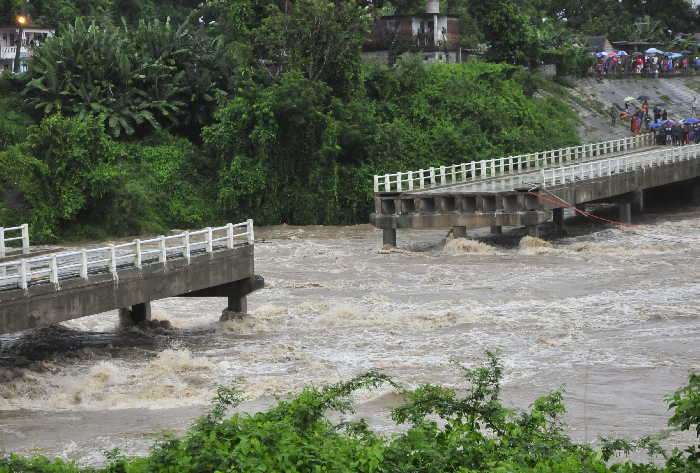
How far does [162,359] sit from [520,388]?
24.9 feet

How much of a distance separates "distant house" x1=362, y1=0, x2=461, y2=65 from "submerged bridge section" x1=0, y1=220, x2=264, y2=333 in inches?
1630

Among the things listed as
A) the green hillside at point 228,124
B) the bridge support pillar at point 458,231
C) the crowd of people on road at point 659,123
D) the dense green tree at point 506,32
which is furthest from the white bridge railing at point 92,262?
the dense green tree at point 506,32

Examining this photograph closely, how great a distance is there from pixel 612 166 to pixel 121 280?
29.1m

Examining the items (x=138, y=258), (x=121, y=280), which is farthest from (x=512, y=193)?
(x=121, y=280)

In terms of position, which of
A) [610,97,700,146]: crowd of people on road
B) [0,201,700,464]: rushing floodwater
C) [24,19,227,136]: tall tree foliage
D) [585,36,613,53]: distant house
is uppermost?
[585,36,613,53]: distant house

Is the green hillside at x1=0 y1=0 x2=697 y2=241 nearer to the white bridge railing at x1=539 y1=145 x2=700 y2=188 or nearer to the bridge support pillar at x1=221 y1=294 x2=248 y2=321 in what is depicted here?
the white bridge railing at x1=539 y1=145 x2=700 y2=188

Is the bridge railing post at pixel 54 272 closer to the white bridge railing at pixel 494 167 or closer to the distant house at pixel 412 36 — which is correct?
the white bridge railing at pixel 494 167

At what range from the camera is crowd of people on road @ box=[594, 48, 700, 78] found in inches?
3246

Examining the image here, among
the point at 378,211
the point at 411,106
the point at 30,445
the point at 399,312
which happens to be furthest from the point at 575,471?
the point at 411,106

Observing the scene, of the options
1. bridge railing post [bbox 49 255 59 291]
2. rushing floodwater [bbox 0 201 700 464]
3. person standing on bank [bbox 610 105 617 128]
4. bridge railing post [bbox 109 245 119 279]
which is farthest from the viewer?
person standing on bank [bbox 610 105 617 128]

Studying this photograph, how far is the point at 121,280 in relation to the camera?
2539cm

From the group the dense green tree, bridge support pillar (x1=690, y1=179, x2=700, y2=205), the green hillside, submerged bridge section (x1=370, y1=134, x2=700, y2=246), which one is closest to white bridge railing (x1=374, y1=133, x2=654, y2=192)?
submerged bridge section (x1=370, y1=134, x2=700, y2=246)

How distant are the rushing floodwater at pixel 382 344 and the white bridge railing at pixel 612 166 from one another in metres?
4.75

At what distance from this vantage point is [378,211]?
44219 millimetres
